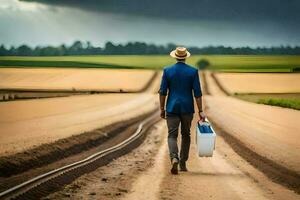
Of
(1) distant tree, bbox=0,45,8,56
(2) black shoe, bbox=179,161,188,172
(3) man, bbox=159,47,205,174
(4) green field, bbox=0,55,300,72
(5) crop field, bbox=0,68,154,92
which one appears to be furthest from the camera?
(5) crop field, bbox=0,68,154,92

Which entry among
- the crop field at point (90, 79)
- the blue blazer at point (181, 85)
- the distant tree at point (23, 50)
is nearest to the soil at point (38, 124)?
the distant tree at point (23, 50)

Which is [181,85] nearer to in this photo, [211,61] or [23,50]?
[23,50]

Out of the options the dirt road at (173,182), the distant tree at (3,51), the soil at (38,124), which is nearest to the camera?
the dirt road at (173,182)

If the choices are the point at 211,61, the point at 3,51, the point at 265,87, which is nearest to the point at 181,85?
the point at 3,51

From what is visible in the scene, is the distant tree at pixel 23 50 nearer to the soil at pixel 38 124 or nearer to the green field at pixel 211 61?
the green field at pixel 211 61

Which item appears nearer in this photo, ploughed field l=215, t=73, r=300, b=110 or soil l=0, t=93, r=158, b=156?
soil l=0, t=93, r=158, b=156

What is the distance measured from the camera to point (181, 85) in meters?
13.5

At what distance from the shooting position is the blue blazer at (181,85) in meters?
13.5

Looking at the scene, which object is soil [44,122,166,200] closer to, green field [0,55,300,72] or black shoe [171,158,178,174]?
black shoe [171,158,178,174]

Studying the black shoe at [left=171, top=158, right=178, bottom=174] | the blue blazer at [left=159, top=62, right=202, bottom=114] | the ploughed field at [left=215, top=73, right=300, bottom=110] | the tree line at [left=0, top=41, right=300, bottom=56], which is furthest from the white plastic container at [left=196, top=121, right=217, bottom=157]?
the ploughed field at [left=215, top=73, right=300, bottom=110]

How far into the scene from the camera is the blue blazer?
13461mm

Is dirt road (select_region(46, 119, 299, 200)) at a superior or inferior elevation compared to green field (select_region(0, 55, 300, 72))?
inferior

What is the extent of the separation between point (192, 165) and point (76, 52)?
75.4ft

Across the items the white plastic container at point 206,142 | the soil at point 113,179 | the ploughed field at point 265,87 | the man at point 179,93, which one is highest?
the man at point 179,93
